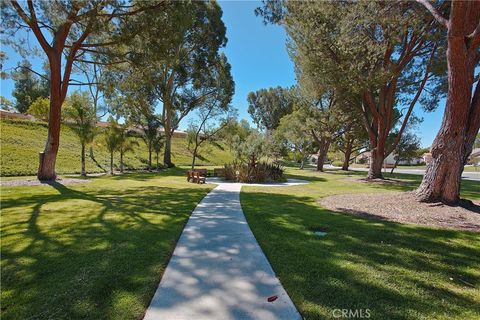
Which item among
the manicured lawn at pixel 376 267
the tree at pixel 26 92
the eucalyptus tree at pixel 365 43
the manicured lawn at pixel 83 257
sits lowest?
the manicured lawn at pixel 83 257

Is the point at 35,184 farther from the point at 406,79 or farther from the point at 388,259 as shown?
the point at 406,79

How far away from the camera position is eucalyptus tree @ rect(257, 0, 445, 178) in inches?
343

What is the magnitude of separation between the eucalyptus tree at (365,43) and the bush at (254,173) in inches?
232

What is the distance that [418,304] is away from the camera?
2461 mm

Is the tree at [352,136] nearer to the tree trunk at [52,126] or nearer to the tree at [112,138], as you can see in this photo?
the tree at [112,138]

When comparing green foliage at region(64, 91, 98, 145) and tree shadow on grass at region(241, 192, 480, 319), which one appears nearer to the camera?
tree shadow on grass at region(241, 192, 480, 319)

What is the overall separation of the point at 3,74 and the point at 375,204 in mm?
15327

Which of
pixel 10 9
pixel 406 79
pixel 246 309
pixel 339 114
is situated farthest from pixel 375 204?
pixel 339 114

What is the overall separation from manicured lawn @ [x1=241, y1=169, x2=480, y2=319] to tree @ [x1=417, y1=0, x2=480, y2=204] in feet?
6.82

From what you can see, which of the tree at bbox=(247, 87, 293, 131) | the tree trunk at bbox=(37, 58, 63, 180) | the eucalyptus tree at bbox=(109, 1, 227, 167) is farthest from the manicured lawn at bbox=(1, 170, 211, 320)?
the tree at bbox=(247, 87, 293, 131)

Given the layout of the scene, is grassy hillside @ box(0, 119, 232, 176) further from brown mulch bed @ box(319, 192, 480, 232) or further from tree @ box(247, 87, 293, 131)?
tree @ box(247, 87, 293, 131)

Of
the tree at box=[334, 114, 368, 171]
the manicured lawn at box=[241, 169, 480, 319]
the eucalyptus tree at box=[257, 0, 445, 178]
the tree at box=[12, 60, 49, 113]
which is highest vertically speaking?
the tree at box=[12, 60, 49, 113]

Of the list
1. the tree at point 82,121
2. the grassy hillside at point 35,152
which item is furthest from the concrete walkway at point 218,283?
the grassy hillside at point 35,152

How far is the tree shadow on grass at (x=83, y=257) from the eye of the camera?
240 cm
